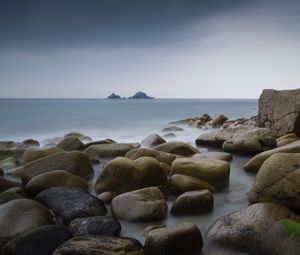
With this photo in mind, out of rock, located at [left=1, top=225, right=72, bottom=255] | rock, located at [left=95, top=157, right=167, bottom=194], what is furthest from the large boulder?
rock, located at [left=1, top=225, right=72, bottom=255]

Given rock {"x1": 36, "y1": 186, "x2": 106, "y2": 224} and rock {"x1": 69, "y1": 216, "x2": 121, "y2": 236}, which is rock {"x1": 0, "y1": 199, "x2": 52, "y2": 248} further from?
rock {"x1": 69, "y1": 216, "x2": 121, "y2": 236}

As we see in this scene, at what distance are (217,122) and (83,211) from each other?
14.3 m

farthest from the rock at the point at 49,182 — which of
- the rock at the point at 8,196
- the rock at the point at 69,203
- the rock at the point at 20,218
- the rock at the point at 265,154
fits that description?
the rock at the point at 265,154

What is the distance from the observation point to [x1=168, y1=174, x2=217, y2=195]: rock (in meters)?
5.04

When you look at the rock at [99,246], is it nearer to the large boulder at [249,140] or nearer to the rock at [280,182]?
the rock at [280,182]

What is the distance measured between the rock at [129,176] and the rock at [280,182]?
59.6 inches

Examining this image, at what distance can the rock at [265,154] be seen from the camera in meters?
5.93

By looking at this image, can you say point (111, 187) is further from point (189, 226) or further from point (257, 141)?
point (257, 141)

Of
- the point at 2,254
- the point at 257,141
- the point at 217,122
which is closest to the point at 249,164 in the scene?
the point at 257,141

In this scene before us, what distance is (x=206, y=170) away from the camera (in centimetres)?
543

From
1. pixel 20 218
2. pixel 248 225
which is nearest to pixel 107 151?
pixel 20 218

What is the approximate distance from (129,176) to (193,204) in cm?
119

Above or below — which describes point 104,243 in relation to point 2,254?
above

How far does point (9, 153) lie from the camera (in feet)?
27.8
